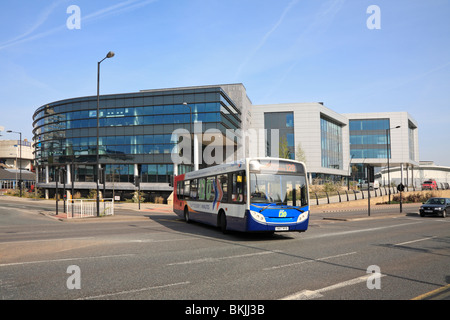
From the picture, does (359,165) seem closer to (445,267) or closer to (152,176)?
(152,176)

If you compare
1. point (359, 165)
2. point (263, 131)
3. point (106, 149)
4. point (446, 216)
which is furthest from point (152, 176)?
point (359, 165)

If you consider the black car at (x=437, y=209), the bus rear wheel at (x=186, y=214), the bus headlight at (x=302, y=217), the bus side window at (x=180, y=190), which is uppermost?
the bus side window at (x=180, y=190)

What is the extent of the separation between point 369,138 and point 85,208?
3426 inches

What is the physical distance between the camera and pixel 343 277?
695 centimetres

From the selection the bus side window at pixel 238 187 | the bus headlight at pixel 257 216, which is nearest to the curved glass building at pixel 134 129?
the bus side window at pixel 238 187

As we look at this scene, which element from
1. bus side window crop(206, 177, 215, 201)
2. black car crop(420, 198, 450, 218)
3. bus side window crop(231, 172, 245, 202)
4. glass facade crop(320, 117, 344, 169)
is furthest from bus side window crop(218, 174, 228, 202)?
glass facade crop(320, 117, 344, 169)

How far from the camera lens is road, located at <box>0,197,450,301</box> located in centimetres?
579

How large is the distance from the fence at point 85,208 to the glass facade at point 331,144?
61.6 metres

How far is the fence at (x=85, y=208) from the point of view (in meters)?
22.2

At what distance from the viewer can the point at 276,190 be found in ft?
41.2

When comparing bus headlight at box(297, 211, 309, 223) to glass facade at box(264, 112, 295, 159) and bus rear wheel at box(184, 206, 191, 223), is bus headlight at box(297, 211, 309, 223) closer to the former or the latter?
bus rear wheel at box(184, 206, 191, 223)

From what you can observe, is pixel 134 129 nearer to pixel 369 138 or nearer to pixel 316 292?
pixel 316 292

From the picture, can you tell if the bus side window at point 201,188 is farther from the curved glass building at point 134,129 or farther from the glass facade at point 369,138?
the glass facade at point 369,138
